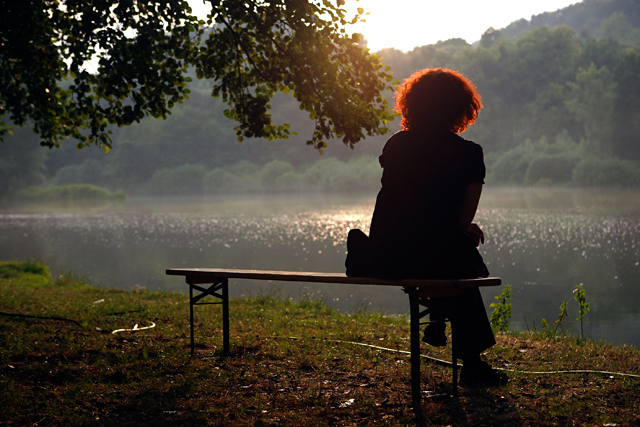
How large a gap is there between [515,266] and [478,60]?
62307 mm

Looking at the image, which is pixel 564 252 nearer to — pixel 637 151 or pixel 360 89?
pixel 360 89

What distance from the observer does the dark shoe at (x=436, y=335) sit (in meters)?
3.93

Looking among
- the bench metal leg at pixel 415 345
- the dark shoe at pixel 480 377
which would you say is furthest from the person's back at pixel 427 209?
the dark shoe at pixel 480 377

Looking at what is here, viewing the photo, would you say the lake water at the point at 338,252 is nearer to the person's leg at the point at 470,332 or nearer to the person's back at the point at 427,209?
the person's leg at the point at 470,332

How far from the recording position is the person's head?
357cm

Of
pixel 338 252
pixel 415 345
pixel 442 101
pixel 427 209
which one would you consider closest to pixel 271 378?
pixel 415 345

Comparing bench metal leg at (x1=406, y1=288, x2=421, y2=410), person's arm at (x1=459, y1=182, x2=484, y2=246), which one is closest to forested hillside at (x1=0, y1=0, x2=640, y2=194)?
person's arm at (x1=459, y1=182, x2=484, y2=246)

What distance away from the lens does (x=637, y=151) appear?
54.2 meters

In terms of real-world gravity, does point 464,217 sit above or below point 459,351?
above

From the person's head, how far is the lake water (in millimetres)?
4235

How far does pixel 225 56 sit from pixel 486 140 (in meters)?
68.9

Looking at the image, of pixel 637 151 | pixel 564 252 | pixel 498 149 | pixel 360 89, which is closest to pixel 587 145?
pixel 637 151

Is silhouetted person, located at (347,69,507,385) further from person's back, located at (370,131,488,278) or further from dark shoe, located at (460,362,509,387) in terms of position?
dark shoe, located at (460,362,509,387)

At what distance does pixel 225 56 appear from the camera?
6.61 metres
